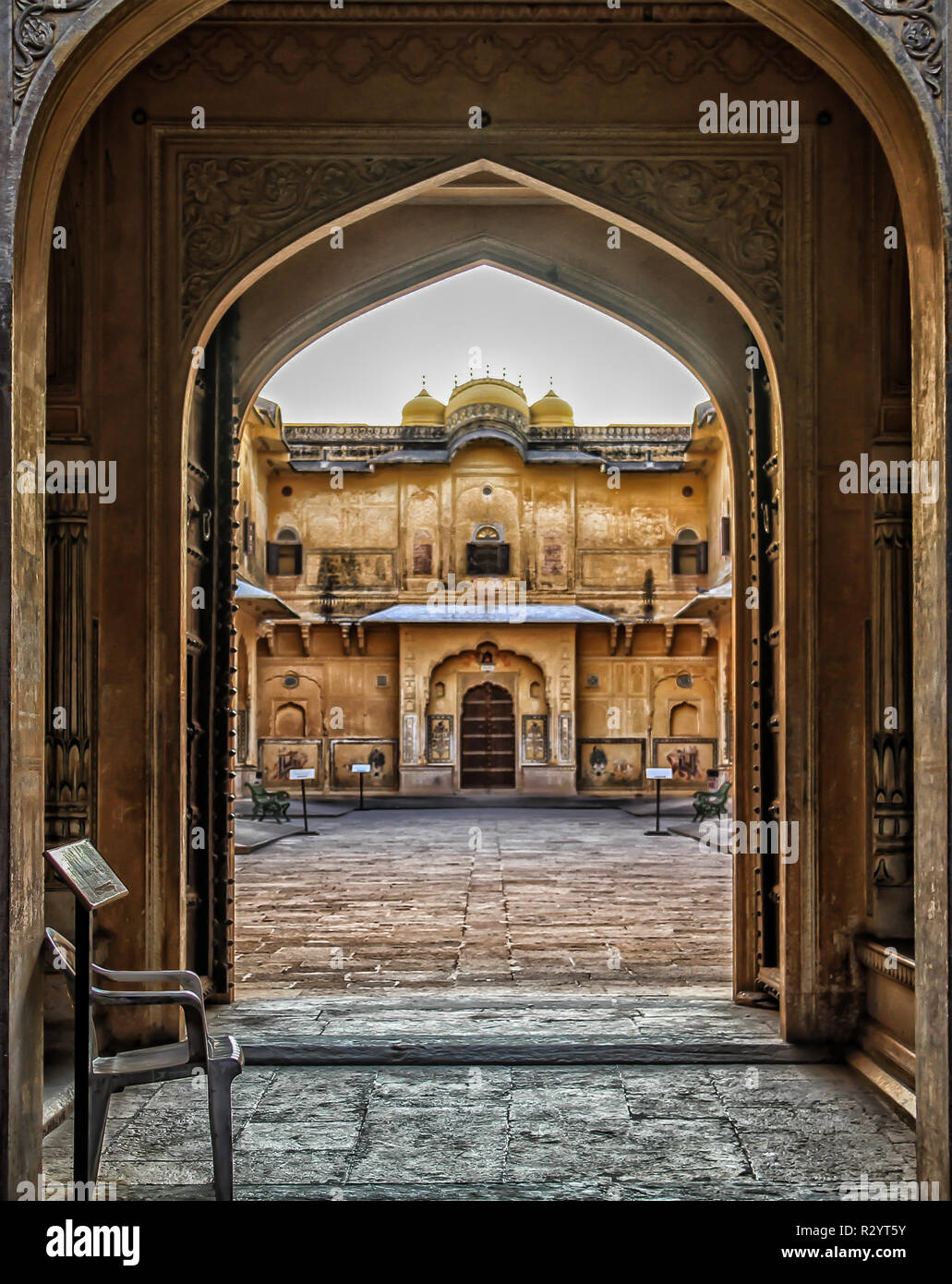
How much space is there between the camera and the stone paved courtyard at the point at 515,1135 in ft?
11.2

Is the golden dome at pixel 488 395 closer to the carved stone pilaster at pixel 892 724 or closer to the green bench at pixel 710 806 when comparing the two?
the green bench at pixel 710 806

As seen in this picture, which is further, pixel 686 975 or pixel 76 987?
pixel 686 975

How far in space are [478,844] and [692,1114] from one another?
10055mm

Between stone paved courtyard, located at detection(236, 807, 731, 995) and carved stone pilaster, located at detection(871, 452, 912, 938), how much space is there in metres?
1.63

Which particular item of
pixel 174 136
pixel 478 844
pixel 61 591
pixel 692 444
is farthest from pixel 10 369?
pixel 692 444

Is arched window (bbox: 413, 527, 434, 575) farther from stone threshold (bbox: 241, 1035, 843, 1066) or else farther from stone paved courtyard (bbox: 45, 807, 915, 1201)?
stone threshold (bbox: 241, 1035, 843, 1066)

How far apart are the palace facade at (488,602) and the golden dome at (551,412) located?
1821 millimetres

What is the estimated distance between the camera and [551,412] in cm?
2559

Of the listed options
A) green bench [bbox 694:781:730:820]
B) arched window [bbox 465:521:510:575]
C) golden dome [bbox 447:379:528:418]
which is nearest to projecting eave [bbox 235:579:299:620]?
arched window [bbox 465:521:510:575]

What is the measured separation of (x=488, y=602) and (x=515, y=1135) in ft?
62.8

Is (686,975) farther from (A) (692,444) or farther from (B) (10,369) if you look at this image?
(A) (692,444)

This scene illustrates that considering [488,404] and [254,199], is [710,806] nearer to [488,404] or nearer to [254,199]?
[488,404]

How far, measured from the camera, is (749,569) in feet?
19.1
